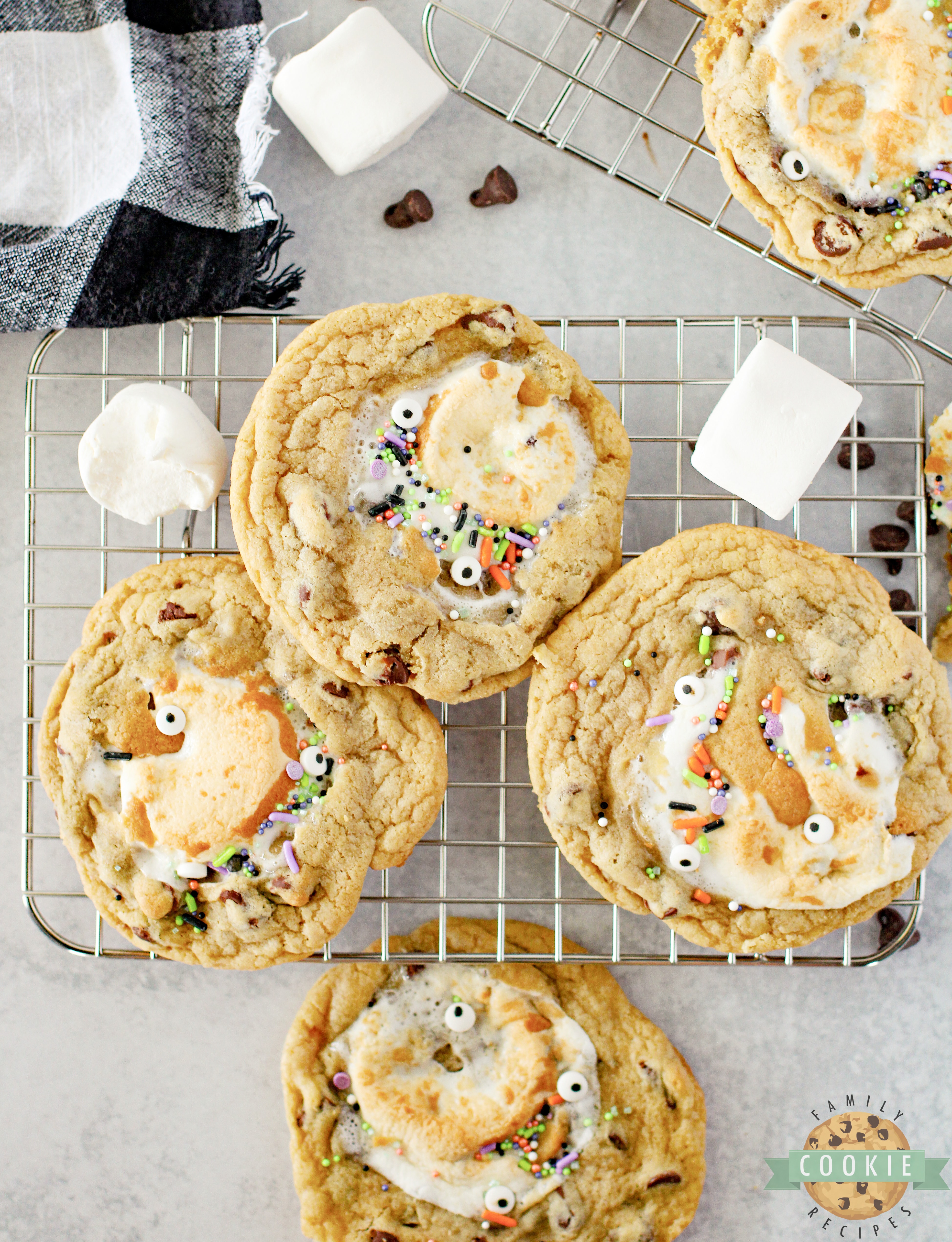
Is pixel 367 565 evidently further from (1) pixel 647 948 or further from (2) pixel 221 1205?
(2) pixel 221 1205

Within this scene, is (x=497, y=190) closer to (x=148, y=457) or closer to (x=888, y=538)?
(x=148, y=457)

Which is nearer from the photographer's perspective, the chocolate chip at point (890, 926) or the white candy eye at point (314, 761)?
the white candy eye at point (314, 761)

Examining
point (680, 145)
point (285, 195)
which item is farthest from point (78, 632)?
point (680, 145)

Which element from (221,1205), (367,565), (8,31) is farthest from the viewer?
(221,1205)

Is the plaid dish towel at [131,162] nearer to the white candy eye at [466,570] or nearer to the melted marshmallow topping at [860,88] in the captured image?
the white candy eye at [466,570]

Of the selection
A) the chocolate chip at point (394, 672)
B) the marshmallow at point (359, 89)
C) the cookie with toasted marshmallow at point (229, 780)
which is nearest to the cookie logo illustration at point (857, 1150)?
the cookie with toasted marshmallow at point (229, 780)

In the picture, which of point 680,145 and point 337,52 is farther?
point 680,145
